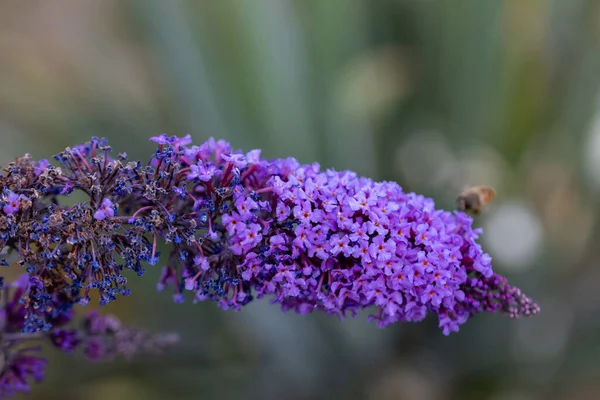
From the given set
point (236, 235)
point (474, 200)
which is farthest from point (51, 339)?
point (474, 200)

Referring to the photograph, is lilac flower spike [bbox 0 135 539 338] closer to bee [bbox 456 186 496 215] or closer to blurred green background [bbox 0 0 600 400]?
bee [bbox 456 186 496 215]

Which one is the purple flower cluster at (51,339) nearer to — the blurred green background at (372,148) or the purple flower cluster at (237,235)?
the purple flower cluster at (237,235)

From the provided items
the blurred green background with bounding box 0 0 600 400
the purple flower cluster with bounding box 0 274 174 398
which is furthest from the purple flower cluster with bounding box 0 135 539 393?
the blurred green background with bounding box 0 0 600 400

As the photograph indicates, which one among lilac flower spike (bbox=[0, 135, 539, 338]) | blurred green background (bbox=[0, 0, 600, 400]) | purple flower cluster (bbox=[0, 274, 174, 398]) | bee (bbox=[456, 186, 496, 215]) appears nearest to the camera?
lilac flower spike (bbox=[0, 135, 539, 338])

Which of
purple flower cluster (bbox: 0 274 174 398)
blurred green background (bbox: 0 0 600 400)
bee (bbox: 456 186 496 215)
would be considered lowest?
purple flower cluster (bbox: 0 274 174 398)

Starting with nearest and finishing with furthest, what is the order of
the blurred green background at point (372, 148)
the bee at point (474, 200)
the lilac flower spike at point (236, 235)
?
the lilac flower spike at point (236, 235) < the bee at point (474, 200) < the blurred green background at point (372, 148)

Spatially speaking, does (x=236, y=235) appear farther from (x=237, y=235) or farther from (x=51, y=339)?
(x=51, y=339)

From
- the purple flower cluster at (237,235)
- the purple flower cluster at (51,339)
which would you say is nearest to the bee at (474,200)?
the purple flower cluster at (237,235)

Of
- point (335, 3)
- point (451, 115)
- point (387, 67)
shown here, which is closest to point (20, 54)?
point (335, 3)
